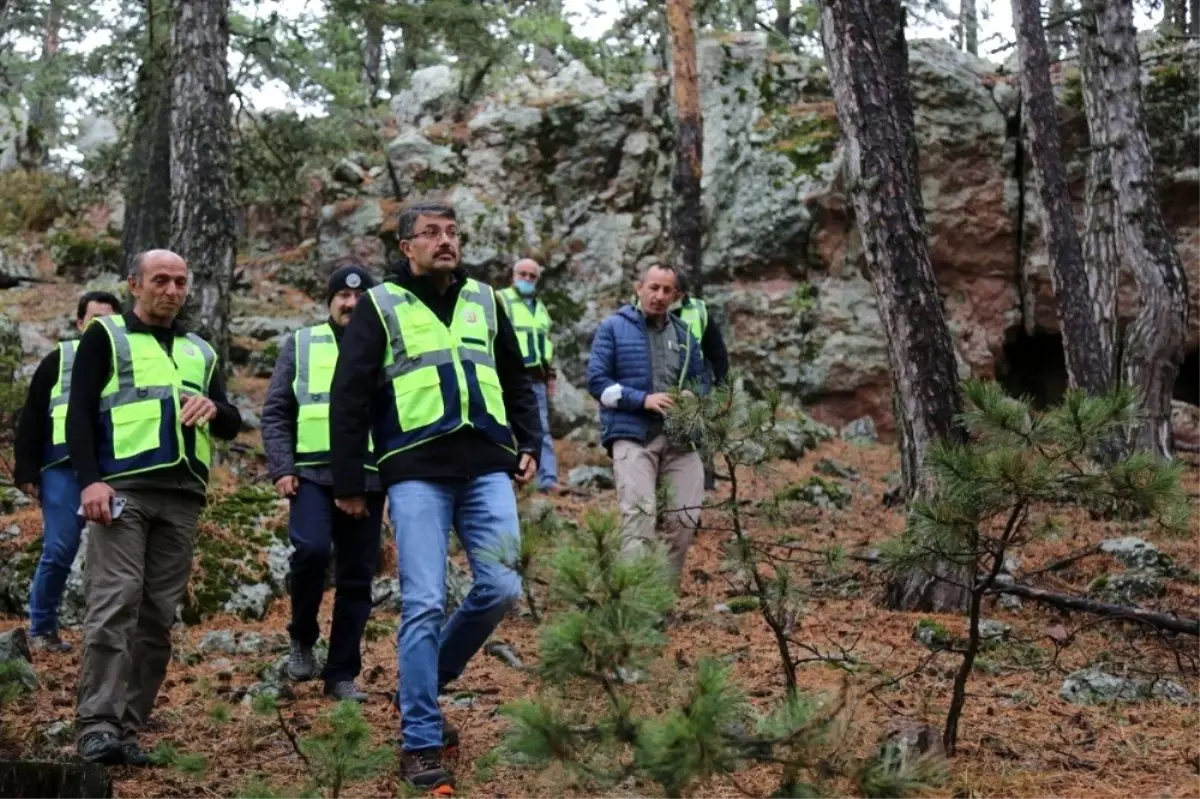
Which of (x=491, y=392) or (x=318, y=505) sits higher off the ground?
(x=491, y=392)

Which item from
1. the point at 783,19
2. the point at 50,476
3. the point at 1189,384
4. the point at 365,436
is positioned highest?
the point at 783,19

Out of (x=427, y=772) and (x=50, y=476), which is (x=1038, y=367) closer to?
(x=50, y=476)

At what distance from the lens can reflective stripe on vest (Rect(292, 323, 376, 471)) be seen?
5.96 metres

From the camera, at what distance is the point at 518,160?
59.5 ft

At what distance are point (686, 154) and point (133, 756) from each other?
999 cm

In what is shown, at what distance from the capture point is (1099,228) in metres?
12.5

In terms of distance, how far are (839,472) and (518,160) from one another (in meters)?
7.89

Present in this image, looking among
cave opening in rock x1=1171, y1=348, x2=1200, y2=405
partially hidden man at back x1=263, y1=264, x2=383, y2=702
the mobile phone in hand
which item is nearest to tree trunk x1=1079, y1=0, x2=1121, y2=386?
cave opening in rock x1=1171, y1=348, x2=1200, y2=405

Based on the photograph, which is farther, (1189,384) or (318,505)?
(1189,384)

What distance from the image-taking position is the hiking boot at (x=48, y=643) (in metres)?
6.70

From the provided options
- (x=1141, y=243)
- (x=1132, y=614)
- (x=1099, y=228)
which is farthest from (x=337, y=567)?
(x=1099, y=228)

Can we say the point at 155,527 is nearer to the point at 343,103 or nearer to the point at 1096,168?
the point at 1096,168

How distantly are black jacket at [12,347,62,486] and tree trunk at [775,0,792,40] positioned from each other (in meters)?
18.9

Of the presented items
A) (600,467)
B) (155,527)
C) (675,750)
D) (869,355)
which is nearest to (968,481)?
(675,750)
